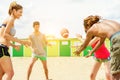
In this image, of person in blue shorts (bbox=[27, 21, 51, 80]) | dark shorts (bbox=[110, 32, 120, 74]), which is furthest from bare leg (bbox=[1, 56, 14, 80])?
person in blue shorts (bbox=[27, 21, 51, 80])

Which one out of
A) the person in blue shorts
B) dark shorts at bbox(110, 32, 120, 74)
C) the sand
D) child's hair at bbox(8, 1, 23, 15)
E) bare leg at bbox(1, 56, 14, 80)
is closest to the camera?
dark shorts at bbox(110, 32, 120, 74)

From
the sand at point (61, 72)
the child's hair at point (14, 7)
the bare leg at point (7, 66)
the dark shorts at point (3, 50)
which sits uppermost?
the child's hair at point (14, 7)

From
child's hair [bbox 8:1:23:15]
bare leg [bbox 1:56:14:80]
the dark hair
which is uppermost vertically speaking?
child's hair [bbox 8:1:23:15]

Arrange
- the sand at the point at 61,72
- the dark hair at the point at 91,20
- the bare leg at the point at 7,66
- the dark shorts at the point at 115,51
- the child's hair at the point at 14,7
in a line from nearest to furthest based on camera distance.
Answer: the dark shorts at the point at 115,51 < the dark hair at the point at 91,20 < the bare leg at the point at 7,66 < the child's hair at the point at 14,7 < the sand at the point at 61,72

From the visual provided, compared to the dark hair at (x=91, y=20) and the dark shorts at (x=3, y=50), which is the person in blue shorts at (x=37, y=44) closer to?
the dark shorts at (x=3, y=50)

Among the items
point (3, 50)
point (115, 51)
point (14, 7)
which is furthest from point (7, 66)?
point (115, 51)

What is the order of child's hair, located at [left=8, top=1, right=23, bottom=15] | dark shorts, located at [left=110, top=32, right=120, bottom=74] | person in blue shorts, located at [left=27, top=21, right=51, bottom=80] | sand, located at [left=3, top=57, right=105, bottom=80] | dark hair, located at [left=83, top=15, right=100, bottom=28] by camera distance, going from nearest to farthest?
dark shorts, located at [left=110, top=32, right=120, bottom=74], dark hair, located at [left=83, top=15, right=100, bottom=28], child's hair, located at [left=8, top=1, right=23, bottom=15], person in blue shorts, located at [left=27, top=21, right=51, bottom=80], sand, located at [left=3, top=57, right=105, bottom=80]

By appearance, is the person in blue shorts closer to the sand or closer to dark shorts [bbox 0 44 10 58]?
the sand

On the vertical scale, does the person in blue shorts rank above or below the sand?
above

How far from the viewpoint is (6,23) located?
7.81 meters

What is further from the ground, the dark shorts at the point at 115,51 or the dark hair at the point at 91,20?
the dark hair at the point at 91,20

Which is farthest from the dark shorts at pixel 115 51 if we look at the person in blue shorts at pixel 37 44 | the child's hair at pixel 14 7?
the person in blue shorts at pixel 37 44

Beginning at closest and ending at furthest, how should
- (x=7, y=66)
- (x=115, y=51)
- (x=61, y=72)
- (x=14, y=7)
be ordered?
(x=115, y=51) → (x=7, y=66) → (x=14, y=7) → (x=61, y=72)

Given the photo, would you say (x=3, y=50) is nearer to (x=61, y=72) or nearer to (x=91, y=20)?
(x=91, y=20)
